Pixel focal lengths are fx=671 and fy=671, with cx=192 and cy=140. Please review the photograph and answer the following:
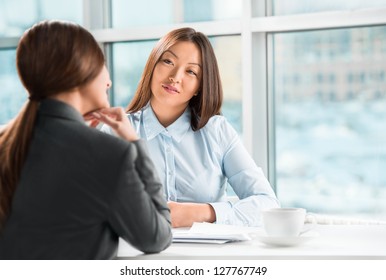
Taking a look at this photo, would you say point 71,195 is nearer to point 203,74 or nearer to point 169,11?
point 203,74

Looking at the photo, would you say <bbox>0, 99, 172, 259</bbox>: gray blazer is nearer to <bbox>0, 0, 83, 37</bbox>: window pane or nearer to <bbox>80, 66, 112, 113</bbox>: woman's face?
<bbox>80, 66, 112, 113</bbox>: woman's face

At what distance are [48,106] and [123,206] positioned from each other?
221 millimetres

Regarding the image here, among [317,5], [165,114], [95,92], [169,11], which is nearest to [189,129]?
[165,114]

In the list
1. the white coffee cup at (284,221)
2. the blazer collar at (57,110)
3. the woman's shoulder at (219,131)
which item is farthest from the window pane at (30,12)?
the blazer collar at (57,110)

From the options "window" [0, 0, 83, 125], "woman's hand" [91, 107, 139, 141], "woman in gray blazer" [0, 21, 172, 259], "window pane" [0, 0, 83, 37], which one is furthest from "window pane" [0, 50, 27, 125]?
"woman in gray blazer" [0, 21, 172, 259]

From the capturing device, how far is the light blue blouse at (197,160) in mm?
2195

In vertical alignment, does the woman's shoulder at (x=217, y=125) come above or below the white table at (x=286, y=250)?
above

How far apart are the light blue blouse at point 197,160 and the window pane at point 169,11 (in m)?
1.27

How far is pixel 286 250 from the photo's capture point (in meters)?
1.42

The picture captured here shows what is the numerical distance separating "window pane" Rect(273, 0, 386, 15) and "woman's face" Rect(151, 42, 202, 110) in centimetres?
118

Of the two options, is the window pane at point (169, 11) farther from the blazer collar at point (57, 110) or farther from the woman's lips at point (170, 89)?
the blazer collar at point (57, 110)

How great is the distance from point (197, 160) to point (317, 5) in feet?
4.49
